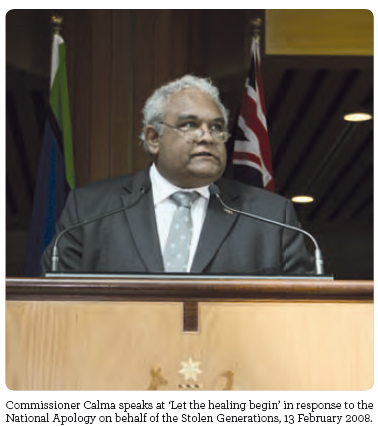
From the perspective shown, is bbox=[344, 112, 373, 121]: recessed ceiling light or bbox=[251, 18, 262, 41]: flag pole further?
bbox=[344, 112, 373, 121]: recessed ceiling light

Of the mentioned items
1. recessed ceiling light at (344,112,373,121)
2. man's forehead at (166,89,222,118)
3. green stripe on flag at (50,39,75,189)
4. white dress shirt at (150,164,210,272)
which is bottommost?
white dress shirt at (150,164,210,272)

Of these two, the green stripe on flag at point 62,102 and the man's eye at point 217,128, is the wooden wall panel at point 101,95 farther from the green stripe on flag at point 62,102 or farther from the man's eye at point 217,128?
the man's eye at point 217,128

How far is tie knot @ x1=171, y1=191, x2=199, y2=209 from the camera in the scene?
3338 mm

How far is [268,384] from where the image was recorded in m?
2.36

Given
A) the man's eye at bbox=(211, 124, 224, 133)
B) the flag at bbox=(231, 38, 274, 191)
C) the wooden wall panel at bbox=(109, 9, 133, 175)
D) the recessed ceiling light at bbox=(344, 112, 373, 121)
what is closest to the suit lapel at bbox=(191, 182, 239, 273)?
the man's eye at bbox=(211, 124, 224, 133)

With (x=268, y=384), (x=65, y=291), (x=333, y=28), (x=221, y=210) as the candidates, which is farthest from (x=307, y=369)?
(x=333, y=28)

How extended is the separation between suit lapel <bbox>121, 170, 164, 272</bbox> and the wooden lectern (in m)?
0.71

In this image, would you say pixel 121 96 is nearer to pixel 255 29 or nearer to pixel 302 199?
pixel 255 29

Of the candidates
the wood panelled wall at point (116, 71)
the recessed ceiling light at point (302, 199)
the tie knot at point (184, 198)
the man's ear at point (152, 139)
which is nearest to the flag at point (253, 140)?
the wood panelled wall at point (116, 71)

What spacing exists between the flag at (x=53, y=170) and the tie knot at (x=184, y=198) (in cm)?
136

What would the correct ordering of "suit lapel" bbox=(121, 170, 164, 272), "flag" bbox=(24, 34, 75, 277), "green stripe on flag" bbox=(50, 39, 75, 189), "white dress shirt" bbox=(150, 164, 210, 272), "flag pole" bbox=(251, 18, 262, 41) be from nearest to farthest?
"suit lapel" bbox=(121, 170, 164, 272) < "white dress shirt" bbox=(150, 164, 210, 272) < "flag" bbox=(24, 34, 75, 277) < "green stripe on flag" bbox=(50, 39, 75, 189) < "flag pole" bbox=(251, 18, 262, 41)

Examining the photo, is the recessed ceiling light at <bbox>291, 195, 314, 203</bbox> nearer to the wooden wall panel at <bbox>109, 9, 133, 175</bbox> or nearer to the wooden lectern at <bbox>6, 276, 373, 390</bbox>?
the wooden wall panel at <bbox>109, 9, 133, 175</bbox>

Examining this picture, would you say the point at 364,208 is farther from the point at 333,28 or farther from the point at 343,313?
the point at 343,313
